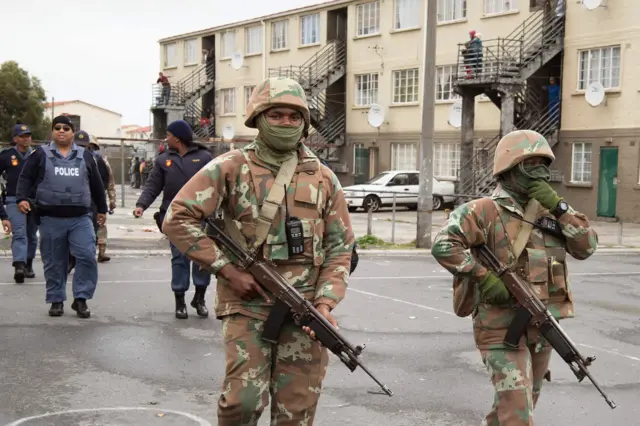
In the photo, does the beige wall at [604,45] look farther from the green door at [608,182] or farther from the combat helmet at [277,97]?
the combat helmet at [277,97]

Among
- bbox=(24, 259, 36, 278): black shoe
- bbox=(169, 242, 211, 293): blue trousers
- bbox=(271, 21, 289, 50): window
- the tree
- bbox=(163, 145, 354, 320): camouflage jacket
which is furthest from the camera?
the tree

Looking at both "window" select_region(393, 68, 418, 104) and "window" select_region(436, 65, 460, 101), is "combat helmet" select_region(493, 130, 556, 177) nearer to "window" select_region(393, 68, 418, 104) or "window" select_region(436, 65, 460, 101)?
"window" select_region(436, 65, 460, 101)

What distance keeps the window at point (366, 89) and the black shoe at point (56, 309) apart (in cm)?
2799

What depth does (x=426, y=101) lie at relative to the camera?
624 inches

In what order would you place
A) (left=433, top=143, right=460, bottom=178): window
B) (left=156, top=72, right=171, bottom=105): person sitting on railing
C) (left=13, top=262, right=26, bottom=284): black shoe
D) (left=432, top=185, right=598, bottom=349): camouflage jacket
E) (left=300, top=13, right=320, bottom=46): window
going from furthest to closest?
(left=156, top=72, right=171, bottom=105): person sitting on railing < (left=300, top=13, right=320, bottom=46): window < (left=433, top=143, right=460, bottom=178): window < (left=13, top=262, right=26, bottom=284): black shoe < (left=432, top=185, right=598, bottom=349): camouflage jacket

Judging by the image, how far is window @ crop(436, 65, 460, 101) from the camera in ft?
105

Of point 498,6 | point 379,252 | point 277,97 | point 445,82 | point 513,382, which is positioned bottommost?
point 379,252

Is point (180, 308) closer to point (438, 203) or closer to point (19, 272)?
point (19, 272)

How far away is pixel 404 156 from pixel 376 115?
7.04ft

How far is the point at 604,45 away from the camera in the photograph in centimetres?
2636

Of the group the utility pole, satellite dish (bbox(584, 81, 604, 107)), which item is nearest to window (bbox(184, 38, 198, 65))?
satellite dish (bbox(584, 81, 604, 107))

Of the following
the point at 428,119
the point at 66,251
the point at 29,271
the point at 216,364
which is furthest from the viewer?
the point at 428,119

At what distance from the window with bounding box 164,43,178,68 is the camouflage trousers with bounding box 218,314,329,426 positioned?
4638 centimetres

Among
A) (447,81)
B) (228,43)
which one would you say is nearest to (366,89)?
(447,81)
